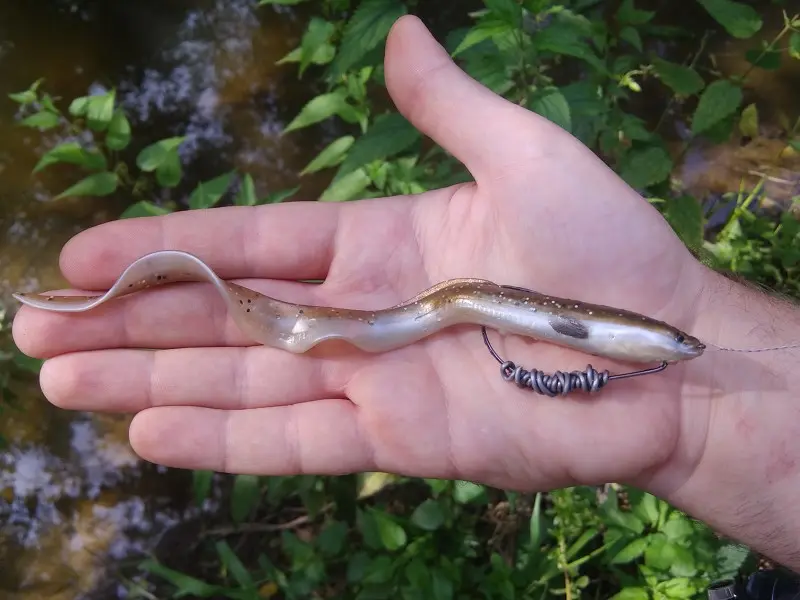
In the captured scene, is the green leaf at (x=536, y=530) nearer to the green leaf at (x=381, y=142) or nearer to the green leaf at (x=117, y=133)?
the green leaf at (x=381, y=142)

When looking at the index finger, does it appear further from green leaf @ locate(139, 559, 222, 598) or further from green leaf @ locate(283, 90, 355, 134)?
green leaf @ locate(139, 559, 222, 598)

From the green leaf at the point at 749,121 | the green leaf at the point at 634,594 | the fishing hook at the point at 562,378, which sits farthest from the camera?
the green leaf at the point at 749,121

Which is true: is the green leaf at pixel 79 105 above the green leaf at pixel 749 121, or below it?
above

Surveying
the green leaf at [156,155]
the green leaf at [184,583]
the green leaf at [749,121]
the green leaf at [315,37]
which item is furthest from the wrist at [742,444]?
the green leaf at [156,155]

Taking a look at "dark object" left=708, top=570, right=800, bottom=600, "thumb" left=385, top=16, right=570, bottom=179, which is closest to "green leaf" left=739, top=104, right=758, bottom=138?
"thumb" left=385, top=16, right=570, bottom=179

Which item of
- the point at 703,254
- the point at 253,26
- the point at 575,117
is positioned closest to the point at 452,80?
the point at 575,117
